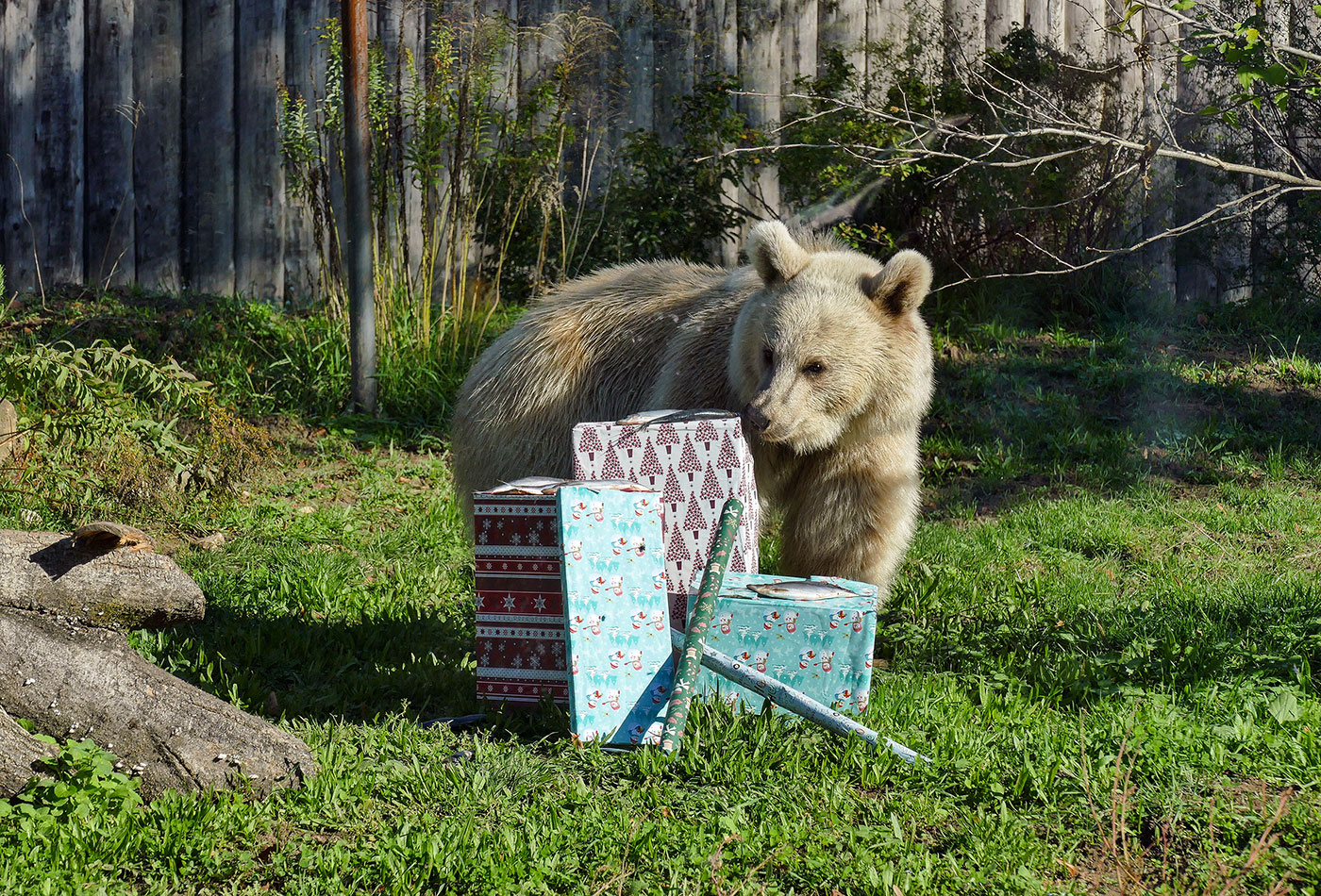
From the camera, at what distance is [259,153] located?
355 inches

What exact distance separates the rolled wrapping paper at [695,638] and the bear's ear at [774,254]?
3.65 feet

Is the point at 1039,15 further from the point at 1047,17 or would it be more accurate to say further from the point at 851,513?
the point at 851,513

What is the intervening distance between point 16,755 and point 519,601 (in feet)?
4.29

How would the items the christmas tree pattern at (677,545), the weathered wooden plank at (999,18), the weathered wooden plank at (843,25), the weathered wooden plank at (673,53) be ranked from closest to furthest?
1. the christmas tree pattern at (677,545)
2. the weathered wooden plank at (673,53)
3. the weathered wooden plank at (843,25)
4. the weathered wooden plank at (999,18)

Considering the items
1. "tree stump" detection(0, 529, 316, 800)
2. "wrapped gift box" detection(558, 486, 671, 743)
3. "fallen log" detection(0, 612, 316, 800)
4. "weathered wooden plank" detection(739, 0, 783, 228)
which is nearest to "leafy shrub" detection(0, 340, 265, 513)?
"tree stump" detection(0, 529, 316, 800)

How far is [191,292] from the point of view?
877cm

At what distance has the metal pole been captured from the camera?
6.79m

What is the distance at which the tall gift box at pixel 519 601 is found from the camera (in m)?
3.29

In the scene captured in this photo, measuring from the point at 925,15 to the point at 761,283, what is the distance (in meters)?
6.31

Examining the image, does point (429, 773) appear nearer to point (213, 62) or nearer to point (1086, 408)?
point (1086, 408)

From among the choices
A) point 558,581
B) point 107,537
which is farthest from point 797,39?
point 107,537

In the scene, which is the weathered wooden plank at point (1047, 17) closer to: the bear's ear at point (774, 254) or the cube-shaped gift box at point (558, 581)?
the bear's ear at point (774, 254)

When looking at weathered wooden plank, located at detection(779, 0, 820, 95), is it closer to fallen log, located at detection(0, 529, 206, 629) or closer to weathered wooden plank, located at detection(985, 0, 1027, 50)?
Result: weathered wooden plank, located at detection(985, 0, 1027, 50)

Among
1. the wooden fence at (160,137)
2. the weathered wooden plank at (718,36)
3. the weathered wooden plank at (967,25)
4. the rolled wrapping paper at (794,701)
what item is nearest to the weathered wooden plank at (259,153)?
the wooden fence at (160,137)
